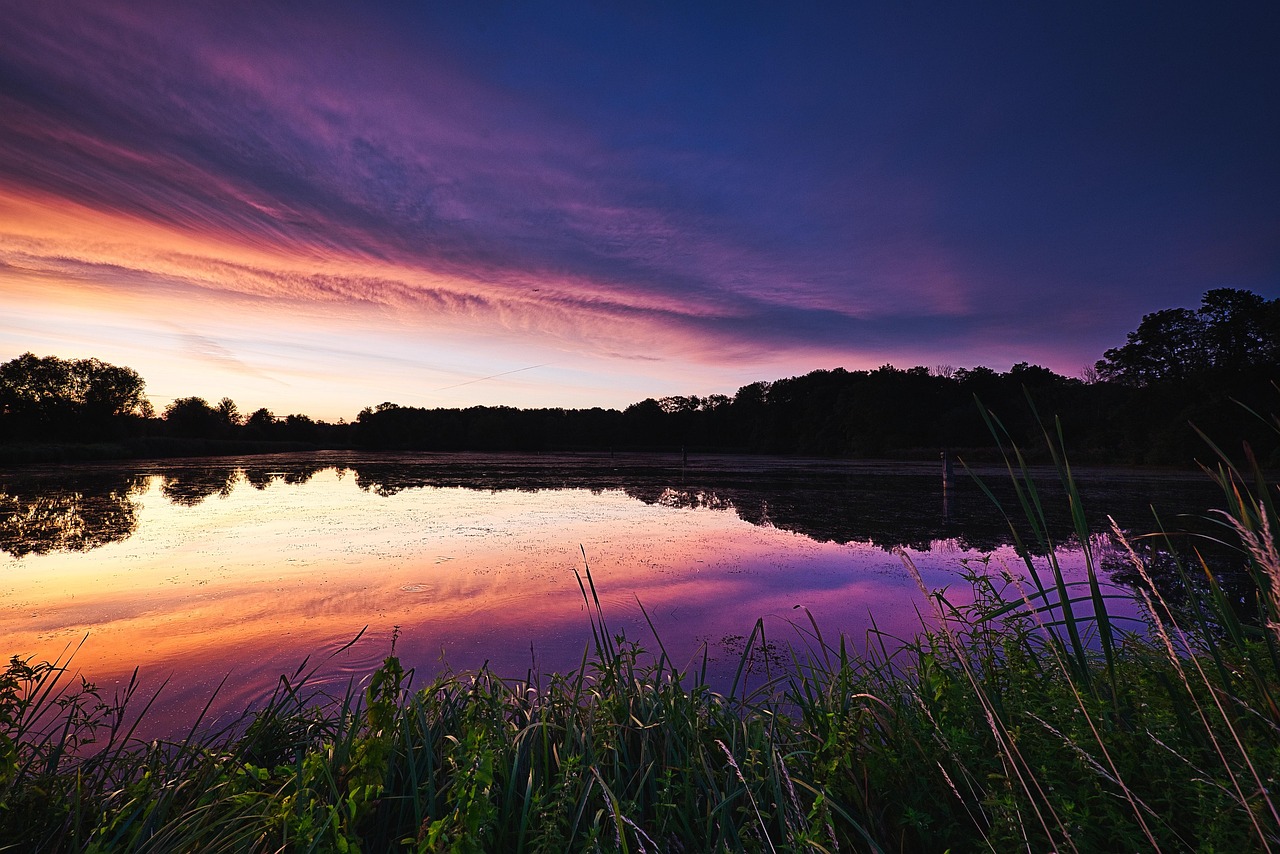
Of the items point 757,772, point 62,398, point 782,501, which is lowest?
point 782,501

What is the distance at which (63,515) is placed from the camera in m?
12.4

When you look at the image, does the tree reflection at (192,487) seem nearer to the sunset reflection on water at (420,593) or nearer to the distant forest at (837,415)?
the sunset reflection on water at (420,593)

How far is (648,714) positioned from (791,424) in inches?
2939

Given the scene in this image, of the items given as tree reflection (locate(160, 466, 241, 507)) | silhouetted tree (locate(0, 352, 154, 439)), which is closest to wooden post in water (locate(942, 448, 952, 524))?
tree reflection (locate(160, 466, 241, 507))

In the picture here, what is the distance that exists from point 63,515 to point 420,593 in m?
11.7

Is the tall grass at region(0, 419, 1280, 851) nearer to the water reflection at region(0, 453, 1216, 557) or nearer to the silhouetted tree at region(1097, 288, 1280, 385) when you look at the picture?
→ the water reflection at region(0, 453, 1216, 557)

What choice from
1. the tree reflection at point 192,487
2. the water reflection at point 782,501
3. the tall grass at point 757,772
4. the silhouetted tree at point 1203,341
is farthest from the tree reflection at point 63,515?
the silhouetted tree at point 1203,341

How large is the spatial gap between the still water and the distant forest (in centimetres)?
336

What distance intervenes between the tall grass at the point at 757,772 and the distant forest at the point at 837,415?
93 cm

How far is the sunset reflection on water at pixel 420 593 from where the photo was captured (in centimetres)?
467

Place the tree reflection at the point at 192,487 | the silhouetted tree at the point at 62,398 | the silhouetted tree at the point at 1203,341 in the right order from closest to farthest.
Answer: the tree reflection at the point at 192,487, the silhouetted tree at the point at 1203,341, the silhouetted tree at the point at 62,398

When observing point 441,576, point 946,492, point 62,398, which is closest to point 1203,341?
point 946,492

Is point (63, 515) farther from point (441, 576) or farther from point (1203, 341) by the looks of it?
point (1203, 341)

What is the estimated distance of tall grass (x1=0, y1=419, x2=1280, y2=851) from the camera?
62.2 inches
